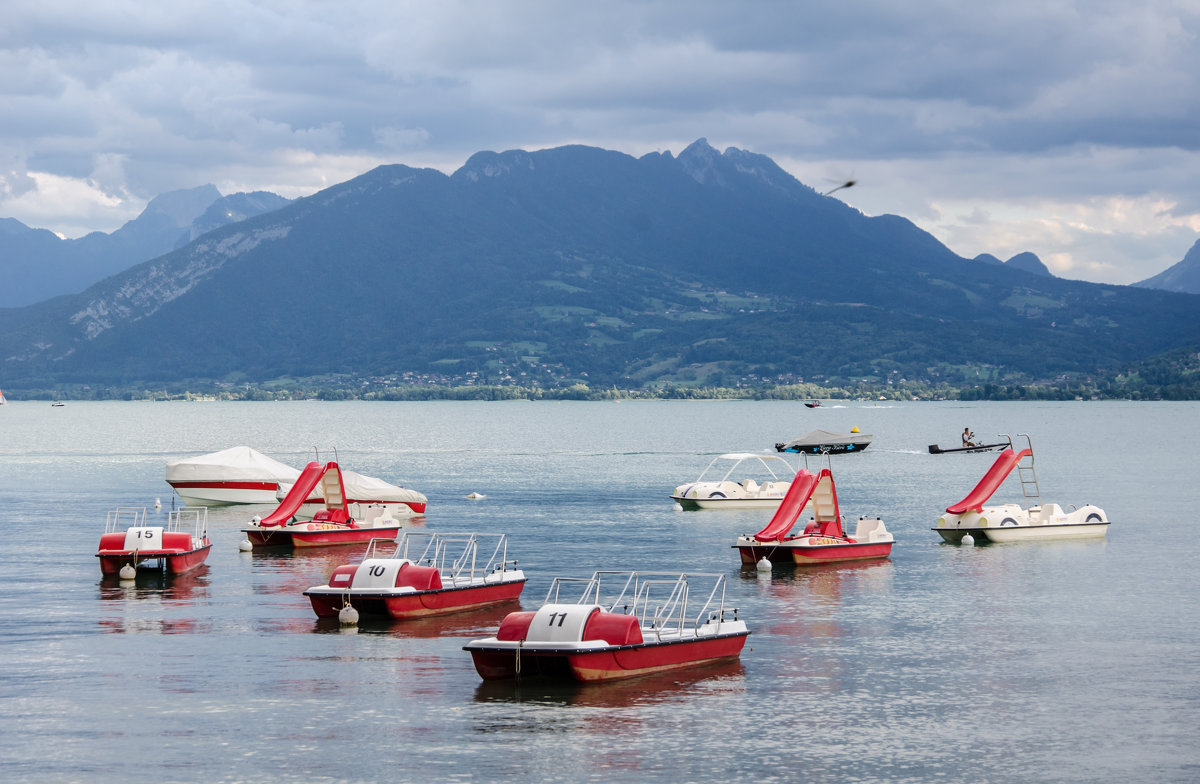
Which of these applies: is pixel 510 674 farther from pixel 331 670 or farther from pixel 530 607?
pixel 530 607

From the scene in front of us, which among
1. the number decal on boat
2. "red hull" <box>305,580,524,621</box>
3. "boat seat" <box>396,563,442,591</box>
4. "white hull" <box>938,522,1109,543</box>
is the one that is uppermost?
the number decal on boat

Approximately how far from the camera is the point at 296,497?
257ft

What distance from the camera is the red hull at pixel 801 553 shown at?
65188 millimetres

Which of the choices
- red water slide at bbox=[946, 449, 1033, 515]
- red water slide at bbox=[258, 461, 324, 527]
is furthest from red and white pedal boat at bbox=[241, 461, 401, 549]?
red water slide at bbox=[946, 449, 1033, 515]

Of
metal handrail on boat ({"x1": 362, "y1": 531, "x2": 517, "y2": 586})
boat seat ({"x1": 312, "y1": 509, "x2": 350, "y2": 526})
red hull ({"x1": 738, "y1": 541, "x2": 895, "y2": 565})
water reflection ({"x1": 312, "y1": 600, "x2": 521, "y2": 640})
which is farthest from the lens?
boat seat ({"x1": 312, "y1": 509, "x2": 350, "y2": 526})

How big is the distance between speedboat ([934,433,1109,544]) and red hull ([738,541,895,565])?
12619mm

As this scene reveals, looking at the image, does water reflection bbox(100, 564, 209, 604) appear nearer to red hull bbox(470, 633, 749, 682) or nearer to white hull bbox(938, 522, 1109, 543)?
red hull bbox(470, 633, 749, 682)

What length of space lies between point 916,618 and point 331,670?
22667mm

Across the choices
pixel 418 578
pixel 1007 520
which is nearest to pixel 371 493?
pixel 1007 520

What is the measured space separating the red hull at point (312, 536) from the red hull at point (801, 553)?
2082 centimetres

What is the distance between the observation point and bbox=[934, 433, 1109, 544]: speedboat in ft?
255

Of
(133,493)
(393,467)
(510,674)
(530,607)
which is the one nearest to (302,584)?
(530,607)

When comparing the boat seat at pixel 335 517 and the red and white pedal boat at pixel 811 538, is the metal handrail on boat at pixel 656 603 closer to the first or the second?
the red and white pedal boat at pixel 811 538

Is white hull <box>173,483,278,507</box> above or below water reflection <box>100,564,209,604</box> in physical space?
above
